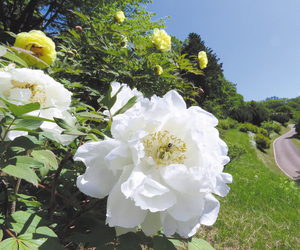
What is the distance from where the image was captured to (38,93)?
506mm

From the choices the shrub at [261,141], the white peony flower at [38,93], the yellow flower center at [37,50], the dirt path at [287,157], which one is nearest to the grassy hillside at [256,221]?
the white peony flower at [38,93]

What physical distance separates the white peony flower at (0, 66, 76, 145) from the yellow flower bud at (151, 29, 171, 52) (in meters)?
1.10

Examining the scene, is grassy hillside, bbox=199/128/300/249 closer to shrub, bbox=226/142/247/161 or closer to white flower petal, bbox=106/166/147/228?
white flower petal, bbox=106/166/147/228

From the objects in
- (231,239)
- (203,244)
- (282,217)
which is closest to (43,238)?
(203,244)

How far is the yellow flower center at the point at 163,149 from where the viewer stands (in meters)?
0.47

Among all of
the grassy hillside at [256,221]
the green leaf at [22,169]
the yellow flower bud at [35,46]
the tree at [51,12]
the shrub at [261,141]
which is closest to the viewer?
the green leaf at [22,169]

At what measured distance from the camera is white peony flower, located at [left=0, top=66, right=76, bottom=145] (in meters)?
0.45

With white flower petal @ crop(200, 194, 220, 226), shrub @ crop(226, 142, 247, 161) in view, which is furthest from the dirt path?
white flower petal @ crop(200, 194, 220, 226)

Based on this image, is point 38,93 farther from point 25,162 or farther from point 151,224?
point 151,224

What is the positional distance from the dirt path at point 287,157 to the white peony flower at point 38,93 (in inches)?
438

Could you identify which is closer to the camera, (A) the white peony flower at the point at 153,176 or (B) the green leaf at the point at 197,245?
(A) the white peony flower at the point at 153,176

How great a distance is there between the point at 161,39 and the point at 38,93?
1.14 m

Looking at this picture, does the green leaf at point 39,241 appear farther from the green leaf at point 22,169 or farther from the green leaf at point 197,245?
the green leaf at point 197,245

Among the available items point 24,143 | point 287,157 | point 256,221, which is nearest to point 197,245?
point 24,143
